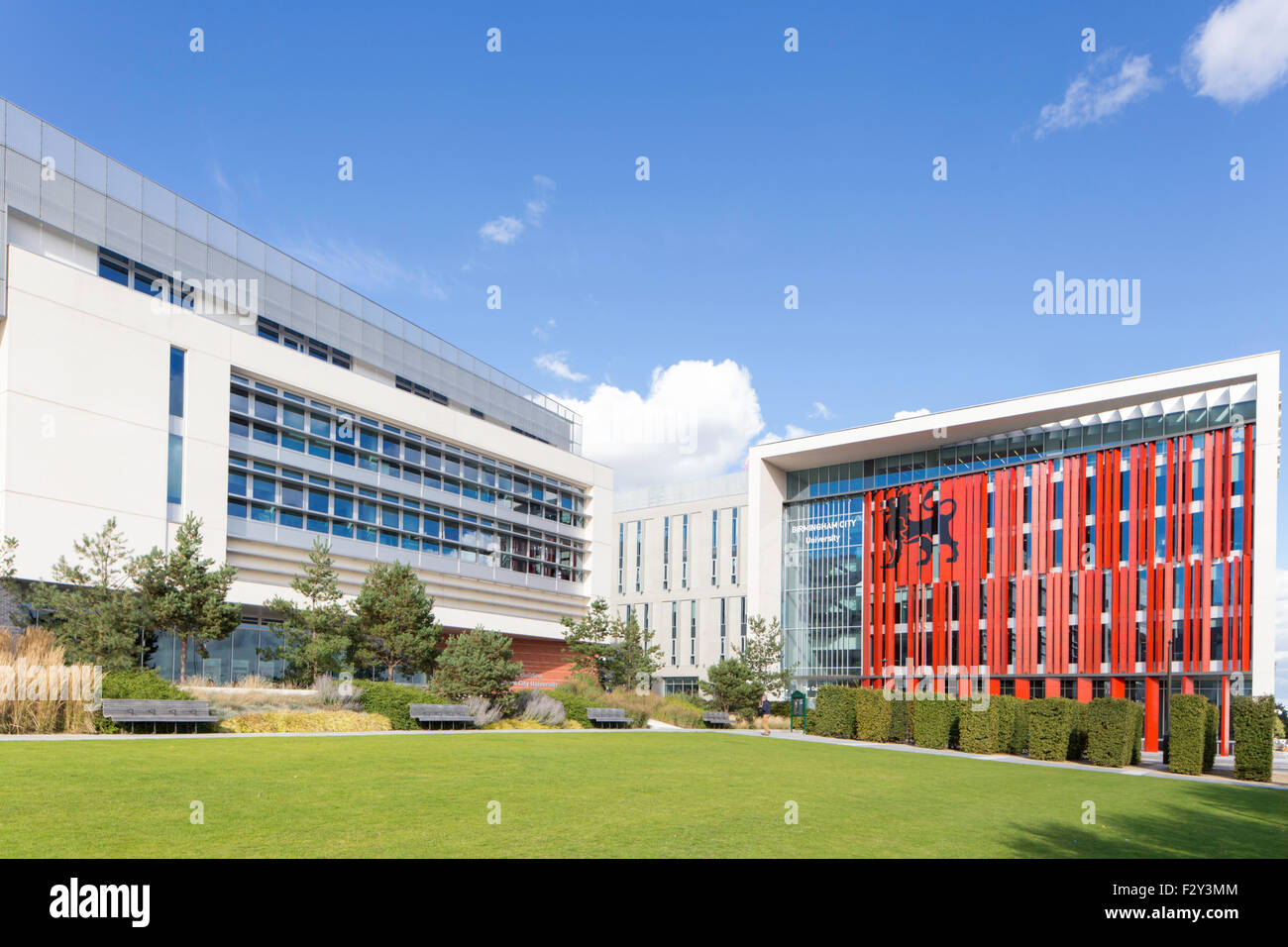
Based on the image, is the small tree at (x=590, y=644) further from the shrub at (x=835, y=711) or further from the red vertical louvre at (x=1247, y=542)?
the red vertical louvre at (x=1247, y=542)

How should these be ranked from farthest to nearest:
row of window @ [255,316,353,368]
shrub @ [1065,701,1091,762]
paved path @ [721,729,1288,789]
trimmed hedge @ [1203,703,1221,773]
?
row of window @ [255,316,353,368] → shrub @ [1065,701,1091,762] → trimmed hedge @ [1203,703,1221,773] → paved path @ [721,729,1288,789]

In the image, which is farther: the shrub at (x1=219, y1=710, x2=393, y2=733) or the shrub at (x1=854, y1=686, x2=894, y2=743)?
the shrub at (x1=854, y1=686, x2=894, y2=743)

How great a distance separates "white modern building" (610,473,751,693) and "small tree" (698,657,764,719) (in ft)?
76.6

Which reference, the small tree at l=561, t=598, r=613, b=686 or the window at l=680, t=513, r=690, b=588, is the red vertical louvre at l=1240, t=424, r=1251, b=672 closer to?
the small tree at l=561, t=598, r=613, b=686

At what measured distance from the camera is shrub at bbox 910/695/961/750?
28438mm

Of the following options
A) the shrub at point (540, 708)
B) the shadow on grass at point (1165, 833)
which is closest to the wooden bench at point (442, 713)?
the shrub at point (540, 708)

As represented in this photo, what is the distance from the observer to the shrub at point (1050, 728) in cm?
2517

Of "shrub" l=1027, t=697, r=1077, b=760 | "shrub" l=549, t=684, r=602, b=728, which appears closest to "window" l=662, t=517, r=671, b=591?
"shrub" l=549, t=684, r=602, b=728

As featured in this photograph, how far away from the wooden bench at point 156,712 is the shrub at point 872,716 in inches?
755

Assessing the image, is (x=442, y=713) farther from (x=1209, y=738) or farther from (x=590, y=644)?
(x=1209, y=738)

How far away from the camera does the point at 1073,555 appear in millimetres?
49375
